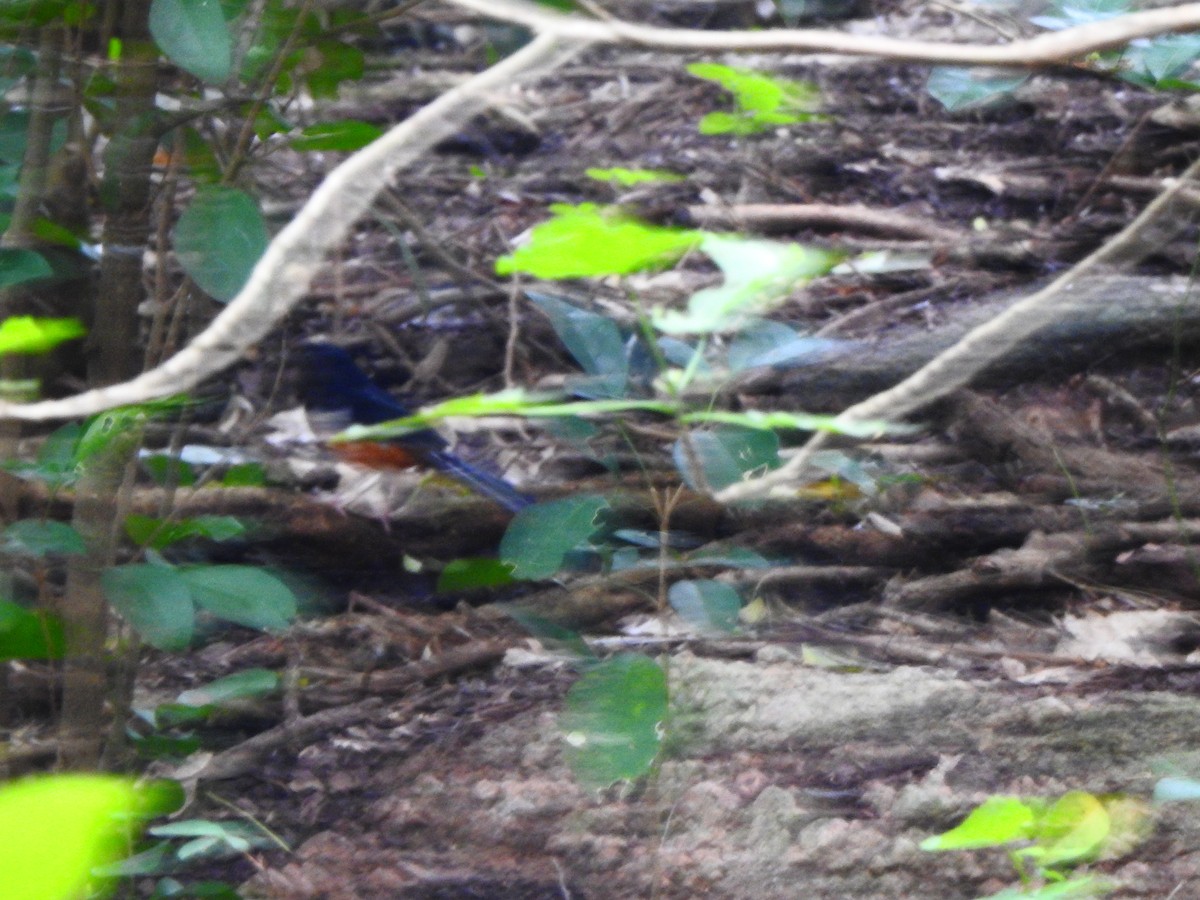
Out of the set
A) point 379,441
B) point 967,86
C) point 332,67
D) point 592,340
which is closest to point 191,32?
point 332,67

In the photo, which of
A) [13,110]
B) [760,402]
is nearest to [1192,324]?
[760,402]

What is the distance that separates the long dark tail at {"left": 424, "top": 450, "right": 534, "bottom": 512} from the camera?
171cm

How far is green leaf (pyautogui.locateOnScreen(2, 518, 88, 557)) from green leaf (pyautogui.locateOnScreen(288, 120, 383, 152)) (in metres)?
0.51

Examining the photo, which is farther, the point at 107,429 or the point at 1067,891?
the point at 107,429

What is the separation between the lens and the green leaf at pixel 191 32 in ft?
4.18

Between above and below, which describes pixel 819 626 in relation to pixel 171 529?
below

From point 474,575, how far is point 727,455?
430mm

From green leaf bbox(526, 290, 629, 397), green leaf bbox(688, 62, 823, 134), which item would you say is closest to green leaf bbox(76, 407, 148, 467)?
green leaf bbox(526, 290, 629, 397)

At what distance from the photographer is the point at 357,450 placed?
1.84 m

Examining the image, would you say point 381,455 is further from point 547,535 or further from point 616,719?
point 616,719

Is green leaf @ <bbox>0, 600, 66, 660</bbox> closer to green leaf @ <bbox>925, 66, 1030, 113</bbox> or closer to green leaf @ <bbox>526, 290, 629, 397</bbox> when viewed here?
green leaf @ <bbox>526, 290, 629, 397</bbox>

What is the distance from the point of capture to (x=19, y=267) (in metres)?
1.31

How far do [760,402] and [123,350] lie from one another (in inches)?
42.8

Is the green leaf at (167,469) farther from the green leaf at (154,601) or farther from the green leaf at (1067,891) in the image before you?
the green leaf at (1067,891)
